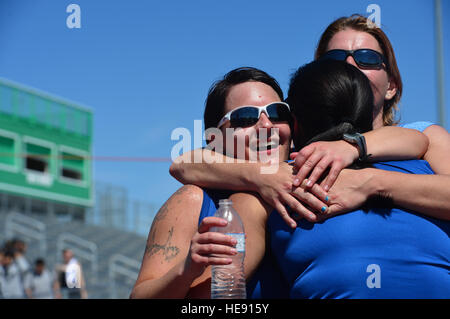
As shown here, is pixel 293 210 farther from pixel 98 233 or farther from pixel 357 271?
pixel 98 233

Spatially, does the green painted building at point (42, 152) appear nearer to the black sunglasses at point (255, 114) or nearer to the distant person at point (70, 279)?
the distant person at point (70, 279)

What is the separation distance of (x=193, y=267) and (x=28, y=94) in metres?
27.8

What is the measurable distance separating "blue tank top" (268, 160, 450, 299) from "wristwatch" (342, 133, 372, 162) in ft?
0.70

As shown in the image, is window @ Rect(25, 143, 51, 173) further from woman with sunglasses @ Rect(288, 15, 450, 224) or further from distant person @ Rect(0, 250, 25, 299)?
woman with sunglasses @ Rect(288, 15, 450, 224)

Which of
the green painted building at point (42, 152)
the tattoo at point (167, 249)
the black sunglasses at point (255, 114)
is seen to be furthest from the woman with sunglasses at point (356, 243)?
the green painted building at point (42, 152)

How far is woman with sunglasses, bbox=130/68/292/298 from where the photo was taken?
1858 millimetres

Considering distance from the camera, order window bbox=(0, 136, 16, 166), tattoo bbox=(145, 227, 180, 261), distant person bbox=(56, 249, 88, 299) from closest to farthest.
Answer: tattoo bbox=(145, 227, 180, 261) → distant person bbox=(56, 249, 88, 299) → window bbox=(0, 136, 16, 166)

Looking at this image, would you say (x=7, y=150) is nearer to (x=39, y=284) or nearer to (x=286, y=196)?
(x=39, y=284)

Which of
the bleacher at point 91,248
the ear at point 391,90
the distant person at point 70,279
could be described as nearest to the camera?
the ear at point 391,90

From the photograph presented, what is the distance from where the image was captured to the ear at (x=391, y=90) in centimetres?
306

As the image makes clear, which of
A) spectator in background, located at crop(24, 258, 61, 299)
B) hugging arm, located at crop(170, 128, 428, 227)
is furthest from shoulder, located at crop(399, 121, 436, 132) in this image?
spectator in background, located at crop(24, 258, 61, 299)

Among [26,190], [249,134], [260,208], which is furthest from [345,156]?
[26,190]

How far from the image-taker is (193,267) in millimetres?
1877

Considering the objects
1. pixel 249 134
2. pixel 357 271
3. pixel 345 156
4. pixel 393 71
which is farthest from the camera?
pixel 393 71
